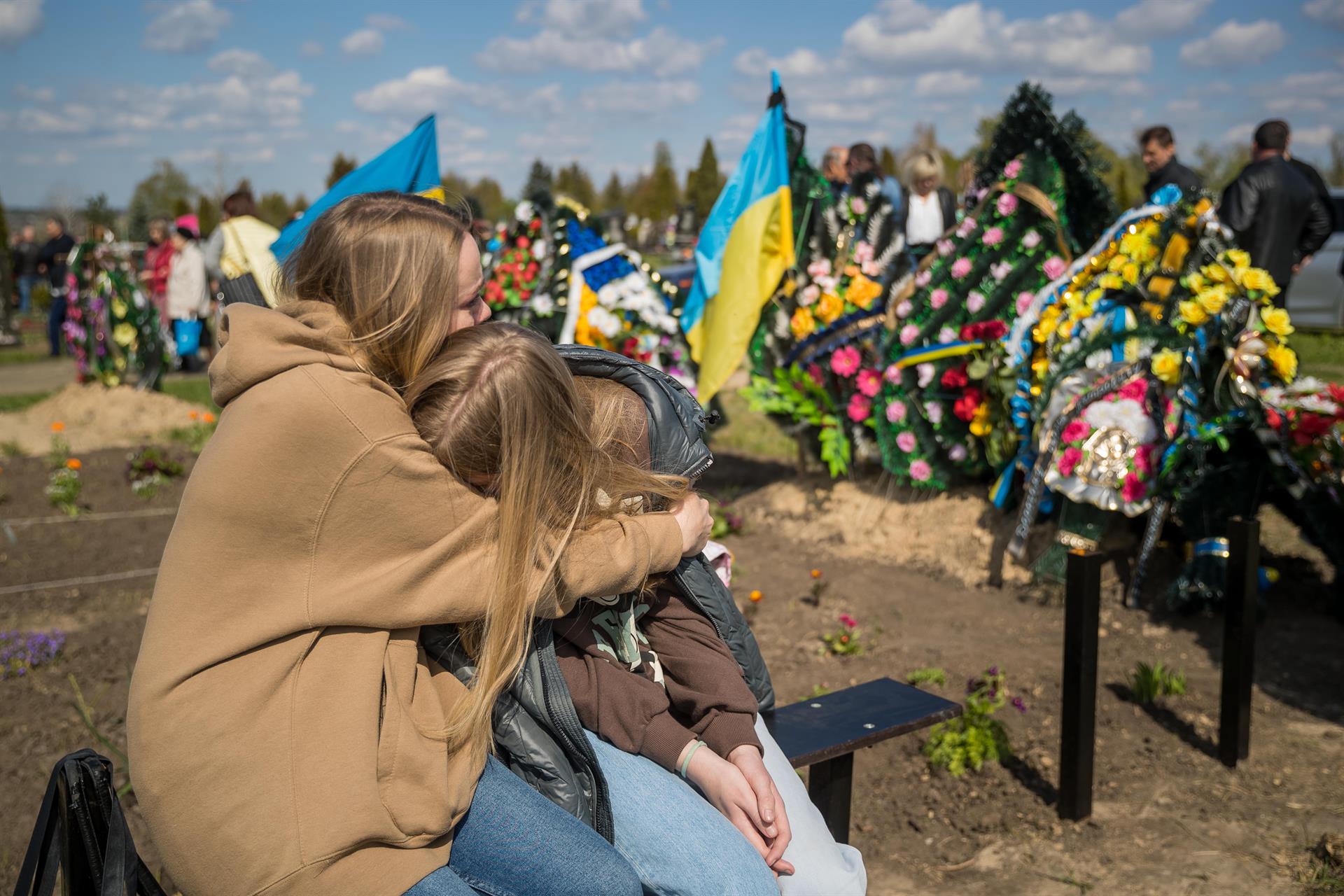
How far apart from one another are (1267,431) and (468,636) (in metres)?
3.33

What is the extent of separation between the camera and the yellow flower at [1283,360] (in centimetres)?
370

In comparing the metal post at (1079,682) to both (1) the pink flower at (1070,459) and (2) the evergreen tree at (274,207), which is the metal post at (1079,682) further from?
(2) the evergreen tree at (274,207)

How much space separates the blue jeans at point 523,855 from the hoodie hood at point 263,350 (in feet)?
2.12

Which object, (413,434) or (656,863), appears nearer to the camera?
(413,434)

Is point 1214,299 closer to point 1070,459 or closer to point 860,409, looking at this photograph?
point 1070,459

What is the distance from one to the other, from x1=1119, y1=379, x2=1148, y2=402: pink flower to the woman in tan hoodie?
3.07m

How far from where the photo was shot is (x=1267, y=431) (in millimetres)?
3729

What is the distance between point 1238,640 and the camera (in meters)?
3.05

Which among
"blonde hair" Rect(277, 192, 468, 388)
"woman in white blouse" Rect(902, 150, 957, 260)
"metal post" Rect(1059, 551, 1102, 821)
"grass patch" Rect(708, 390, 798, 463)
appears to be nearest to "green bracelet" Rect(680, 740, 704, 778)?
"blonde hair" Rect(277, 192, 468, 388)

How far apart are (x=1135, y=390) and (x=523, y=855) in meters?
3.27

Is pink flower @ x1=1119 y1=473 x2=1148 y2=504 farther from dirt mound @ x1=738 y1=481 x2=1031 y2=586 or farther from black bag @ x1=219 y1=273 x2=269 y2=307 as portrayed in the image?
black bag @ x1=219 y1=273 x2=269 y2=307

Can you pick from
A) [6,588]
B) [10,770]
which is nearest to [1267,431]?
[10,770]

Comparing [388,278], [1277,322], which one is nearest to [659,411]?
[388,278]

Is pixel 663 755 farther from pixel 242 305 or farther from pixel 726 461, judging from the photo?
pixel 726 461
